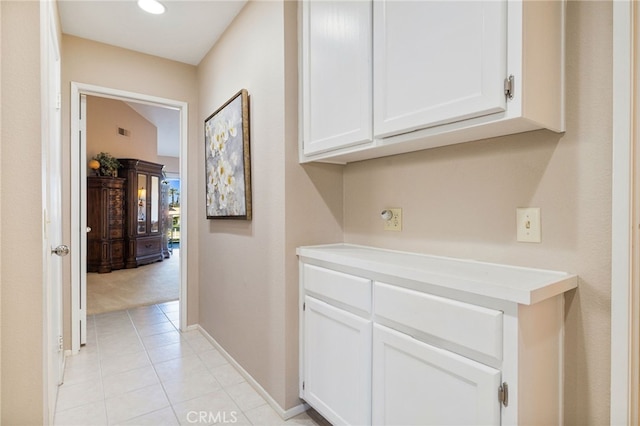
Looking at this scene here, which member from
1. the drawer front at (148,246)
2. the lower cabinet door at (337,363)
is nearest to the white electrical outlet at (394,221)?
the lower cabinet door at (337,363)

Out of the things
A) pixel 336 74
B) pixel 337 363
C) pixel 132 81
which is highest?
pixel 132 81

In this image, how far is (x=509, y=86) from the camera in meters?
0.96

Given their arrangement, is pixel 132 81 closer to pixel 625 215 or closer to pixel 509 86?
pixel 509 86

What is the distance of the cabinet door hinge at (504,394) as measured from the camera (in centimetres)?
95

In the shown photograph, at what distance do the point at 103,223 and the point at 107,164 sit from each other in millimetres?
1021

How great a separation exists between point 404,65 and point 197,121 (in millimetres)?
2413

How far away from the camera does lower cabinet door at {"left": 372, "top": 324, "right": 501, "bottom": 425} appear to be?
39.4 inches

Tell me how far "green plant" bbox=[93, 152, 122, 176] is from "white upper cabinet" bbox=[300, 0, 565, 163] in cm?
550

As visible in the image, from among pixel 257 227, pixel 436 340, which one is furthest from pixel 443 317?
pixel 257 227

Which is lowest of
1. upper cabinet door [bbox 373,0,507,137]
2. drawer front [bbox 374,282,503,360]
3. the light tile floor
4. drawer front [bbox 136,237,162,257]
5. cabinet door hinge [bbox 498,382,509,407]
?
the light tile floor

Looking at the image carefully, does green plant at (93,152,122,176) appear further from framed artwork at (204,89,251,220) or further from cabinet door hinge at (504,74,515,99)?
cabinet door hinge at (504,74,515,99)

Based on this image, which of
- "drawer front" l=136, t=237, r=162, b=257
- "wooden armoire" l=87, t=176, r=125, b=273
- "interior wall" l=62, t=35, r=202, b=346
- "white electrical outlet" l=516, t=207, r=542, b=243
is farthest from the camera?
"drawer front" l=136, t=237, r=162, b=257

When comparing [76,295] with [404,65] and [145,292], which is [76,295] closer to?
[145,292]

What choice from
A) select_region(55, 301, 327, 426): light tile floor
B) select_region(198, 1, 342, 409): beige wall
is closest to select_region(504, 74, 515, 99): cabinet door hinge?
select_region(198, 1, 342, 409): beige wall
